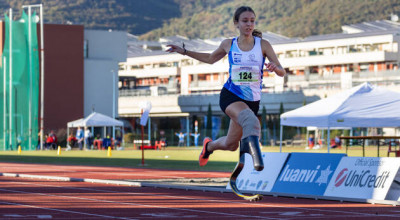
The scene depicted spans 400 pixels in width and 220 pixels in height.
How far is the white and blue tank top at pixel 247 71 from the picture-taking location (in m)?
9.93

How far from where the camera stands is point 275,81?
4063 inches

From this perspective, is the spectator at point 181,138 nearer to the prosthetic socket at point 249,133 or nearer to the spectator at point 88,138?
the spectator at point 88,138

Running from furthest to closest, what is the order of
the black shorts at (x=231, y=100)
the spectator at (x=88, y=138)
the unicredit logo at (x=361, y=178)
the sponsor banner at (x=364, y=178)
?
the spectator at (x=88, y=138) < the unicredit logo at (x=361, y=178) < the sponsor banner at (x=364, y=178) < the black shorts at (x=231, y=100)

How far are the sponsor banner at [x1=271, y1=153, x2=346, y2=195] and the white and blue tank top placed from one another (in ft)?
24.1

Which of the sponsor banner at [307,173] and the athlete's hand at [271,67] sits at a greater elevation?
the athlete's hand at [271,67]

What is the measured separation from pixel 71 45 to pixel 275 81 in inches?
1081

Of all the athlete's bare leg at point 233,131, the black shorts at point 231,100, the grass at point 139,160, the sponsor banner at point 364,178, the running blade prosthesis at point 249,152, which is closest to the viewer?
the running blade prosthesis at point 249,152

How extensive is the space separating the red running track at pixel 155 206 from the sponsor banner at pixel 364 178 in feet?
1.82

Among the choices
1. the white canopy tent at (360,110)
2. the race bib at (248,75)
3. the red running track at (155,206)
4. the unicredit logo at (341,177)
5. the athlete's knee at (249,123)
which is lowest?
the red running track at (155,206)

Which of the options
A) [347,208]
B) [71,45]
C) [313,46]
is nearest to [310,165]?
[347,208]

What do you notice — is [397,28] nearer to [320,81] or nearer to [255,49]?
[320,81]

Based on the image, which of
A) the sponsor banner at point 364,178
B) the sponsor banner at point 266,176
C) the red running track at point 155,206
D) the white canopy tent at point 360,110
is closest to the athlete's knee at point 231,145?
the red running track at point 155,206

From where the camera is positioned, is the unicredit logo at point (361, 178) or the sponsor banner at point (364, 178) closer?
the sponsor banner at point (364, 178)

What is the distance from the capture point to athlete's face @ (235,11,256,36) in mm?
9742
